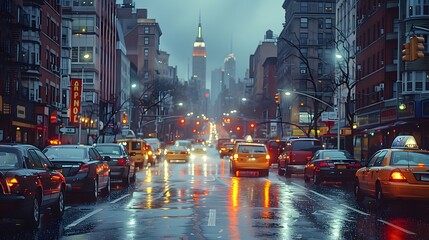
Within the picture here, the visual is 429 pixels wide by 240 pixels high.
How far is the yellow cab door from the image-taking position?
19250mm

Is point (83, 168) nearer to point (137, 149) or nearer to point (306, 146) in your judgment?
point (306, 146)

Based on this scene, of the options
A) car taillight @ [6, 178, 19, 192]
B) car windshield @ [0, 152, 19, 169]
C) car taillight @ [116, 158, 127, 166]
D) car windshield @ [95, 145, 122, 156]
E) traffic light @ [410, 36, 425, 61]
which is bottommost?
car taillight @ [6, 178, 19, 192]

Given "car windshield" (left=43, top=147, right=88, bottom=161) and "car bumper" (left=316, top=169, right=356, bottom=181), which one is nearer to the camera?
"car windshield" (left=43, top=147, right=88, bottom=161)

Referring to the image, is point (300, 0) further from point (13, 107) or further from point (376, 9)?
point (13, 107)

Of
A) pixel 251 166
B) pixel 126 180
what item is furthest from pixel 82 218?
pixel 251 166

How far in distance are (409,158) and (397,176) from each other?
1.14 meters

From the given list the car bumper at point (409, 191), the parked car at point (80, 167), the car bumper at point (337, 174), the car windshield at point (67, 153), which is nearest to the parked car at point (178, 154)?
the car bumper at point (337, 174)

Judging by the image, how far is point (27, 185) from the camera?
13461 mm

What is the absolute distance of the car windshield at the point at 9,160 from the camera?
13.9 metres

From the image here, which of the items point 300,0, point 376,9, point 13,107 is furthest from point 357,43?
point 300,0

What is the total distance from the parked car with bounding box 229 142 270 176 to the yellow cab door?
16504 mm

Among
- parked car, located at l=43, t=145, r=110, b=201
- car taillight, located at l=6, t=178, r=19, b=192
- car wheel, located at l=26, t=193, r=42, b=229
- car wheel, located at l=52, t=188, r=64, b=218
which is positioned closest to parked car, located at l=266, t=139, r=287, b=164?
parked car, located at l=43, t=145, r=110, b=201

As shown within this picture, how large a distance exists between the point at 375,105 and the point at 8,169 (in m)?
50.6

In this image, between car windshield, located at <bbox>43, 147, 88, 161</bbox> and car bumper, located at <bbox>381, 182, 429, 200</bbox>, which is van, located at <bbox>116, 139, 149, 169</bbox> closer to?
car windshield, located at <bbox>43, 147, 88, 161</bbox>
